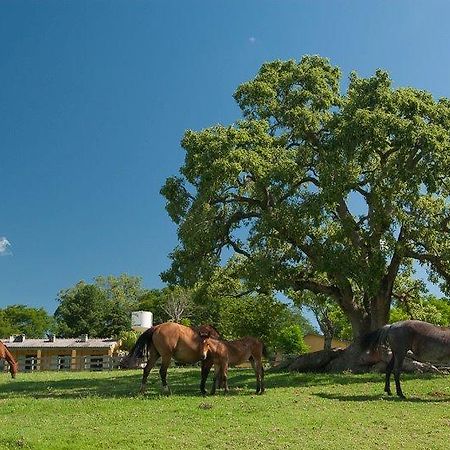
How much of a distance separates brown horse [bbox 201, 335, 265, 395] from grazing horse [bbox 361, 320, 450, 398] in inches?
133

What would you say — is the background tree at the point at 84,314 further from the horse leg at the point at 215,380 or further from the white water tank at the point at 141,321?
the horse leg at the point at 215,380

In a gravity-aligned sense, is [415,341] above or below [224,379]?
above

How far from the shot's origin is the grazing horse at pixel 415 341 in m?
16.8

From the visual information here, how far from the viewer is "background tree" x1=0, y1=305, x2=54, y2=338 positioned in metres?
96.1

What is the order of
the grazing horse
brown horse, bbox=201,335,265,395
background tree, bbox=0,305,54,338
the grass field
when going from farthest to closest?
1. background tree, bbox=0,305,54,338
2. the grazing horse
3. brown horse, bbox=201,335,265,395
4. the grass field

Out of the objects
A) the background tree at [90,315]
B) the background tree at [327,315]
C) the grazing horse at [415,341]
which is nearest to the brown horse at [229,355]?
the grazing horse at [415,341]

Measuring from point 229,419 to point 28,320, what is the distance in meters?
93.8

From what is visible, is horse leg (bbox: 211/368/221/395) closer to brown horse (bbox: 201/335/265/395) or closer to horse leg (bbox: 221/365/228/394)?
brown horse (bbox: 201/335/265/395)

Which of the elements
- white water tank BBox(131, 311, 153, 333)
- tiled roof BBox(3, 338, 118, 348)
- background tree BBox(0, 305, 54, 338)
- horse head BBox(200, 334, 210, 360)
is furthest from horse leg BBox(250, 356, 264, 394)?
background tree BBox(0, 305, 54, 338)

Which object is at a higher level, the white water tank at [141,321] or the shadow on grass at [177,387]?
the white water tank at [141,321]

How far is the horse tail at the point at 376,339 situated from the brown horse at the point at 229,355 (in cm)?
301

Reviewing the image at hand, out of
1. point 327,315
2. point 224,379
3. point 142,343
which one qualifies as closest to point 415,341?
point 224,379

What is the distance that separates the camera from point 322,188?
24.0 metres

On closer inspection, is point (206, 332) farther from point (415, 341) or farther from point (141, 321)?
point (141, 321)
